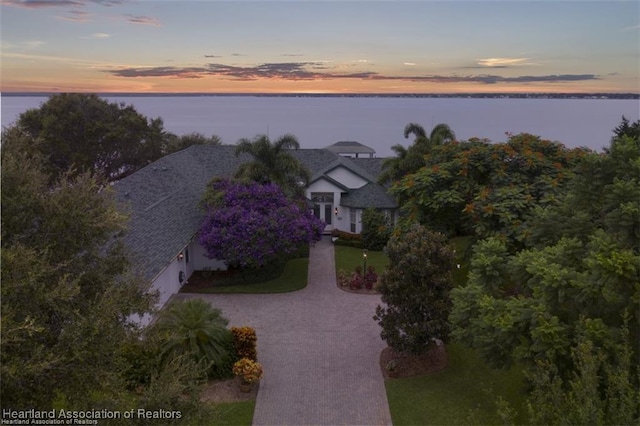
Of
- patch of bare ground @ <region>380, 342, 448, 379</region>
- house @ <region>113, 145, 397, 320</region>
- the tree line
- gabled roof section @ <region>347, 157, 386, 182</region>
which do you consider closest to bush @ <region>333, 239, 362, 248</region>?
house @ <region>113, 145, 397, 320</region>

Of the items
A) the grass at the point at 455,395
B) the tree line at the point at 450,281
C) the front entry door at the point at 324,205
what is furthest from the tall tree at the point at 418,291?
the front entry door at the point at 324,205

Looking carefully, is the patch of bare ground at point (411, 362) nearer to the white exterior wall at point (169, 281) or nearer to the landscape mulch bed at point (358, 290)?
the landscape mulch bed at point (358, 290)

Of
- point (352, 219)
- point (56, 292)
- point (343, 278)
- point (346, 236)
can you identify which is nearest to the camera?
point (56, 292)

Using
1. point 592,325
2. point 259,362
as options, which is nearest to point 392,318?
point 259,362

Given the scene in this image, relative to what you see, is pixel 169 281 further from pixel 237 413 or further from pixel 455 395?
pixel 455 395

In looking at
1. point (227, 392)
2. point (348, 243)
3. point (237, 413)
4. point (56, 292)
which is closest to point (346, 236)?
point (348, 243)
